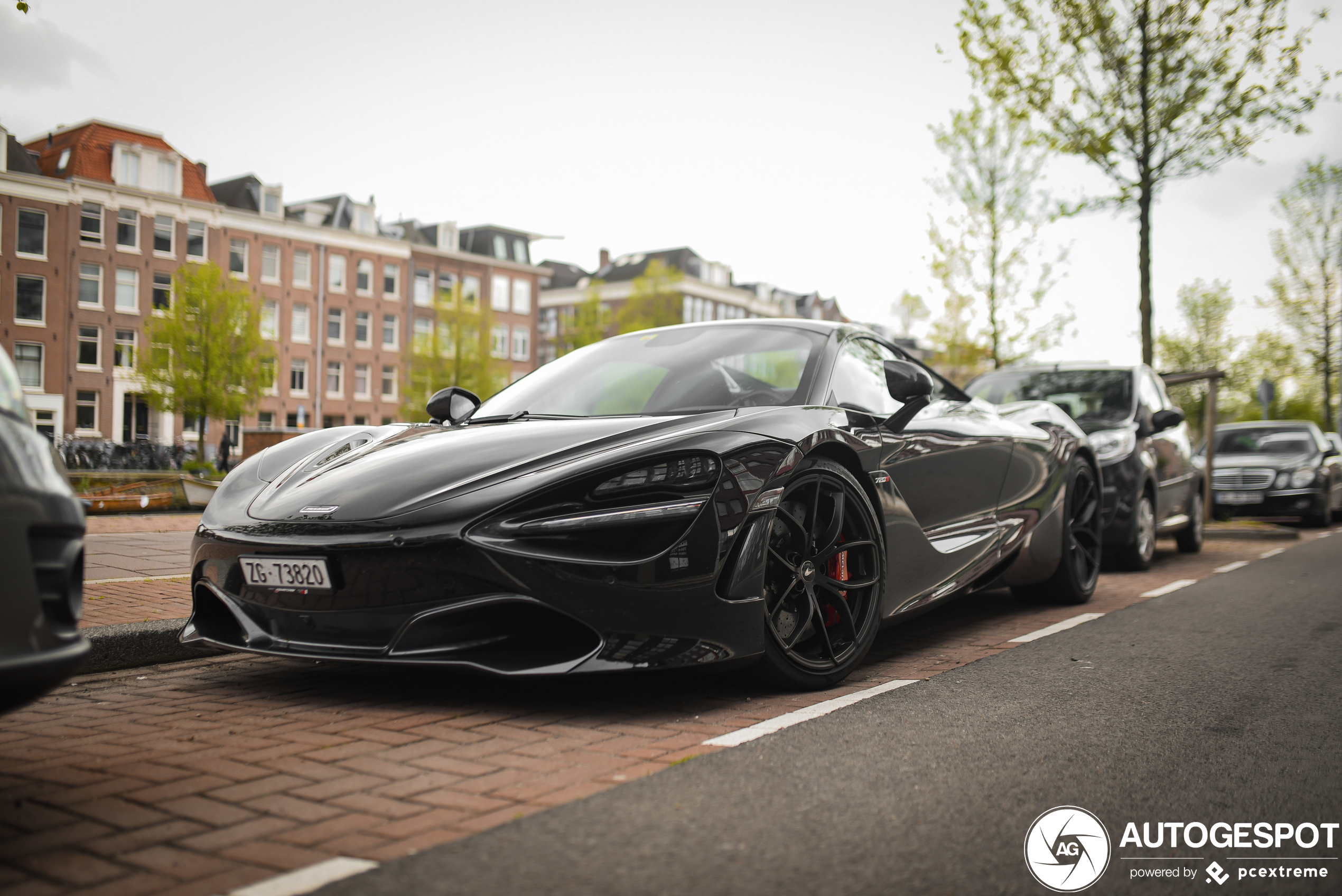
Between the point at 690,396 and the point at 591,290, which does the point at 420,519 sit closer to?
the point at 690,396

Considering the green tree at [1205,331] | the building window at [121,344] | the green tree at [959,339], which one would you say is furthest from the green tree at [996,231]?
the building window at [121,344]

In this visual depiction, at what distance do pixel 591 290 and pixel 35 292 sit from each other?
2177 centimetres

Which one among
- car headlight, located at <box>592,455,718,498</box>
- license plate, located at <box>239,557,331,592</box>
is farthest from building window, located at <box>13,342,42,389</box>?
car headlight, located at <box>592,455,718,498</box>

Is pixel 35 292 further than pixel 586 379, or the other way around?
pixel 35 292

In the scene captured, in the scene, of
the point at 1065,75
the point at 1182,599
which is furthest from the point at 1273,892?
the point at 1065,75

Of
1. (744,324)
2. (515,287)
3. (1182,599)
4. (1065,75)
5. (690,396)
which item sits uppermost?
(515,287)

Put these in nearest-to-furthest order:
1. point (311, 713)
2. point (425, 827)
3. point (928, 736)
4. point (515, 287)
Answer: point (425, 827) < point (928, 736) < point (311, 713) < point (515, 287)

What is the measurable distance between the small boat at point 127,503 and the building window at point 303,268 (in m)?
37.7

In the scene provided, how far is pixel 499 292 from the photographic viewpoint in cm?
5922

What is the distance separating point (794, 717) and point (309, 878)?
1646 millimetres

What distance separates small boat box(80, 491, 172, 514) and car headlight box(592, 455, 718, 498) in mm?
11158

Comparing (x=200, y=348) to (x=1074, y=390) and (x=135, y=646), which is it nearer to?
(x=1074, y=390)

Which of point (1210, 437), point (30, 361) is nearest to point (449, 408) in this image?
point (1210, 437)

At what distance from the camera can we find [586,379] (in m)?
4.41
